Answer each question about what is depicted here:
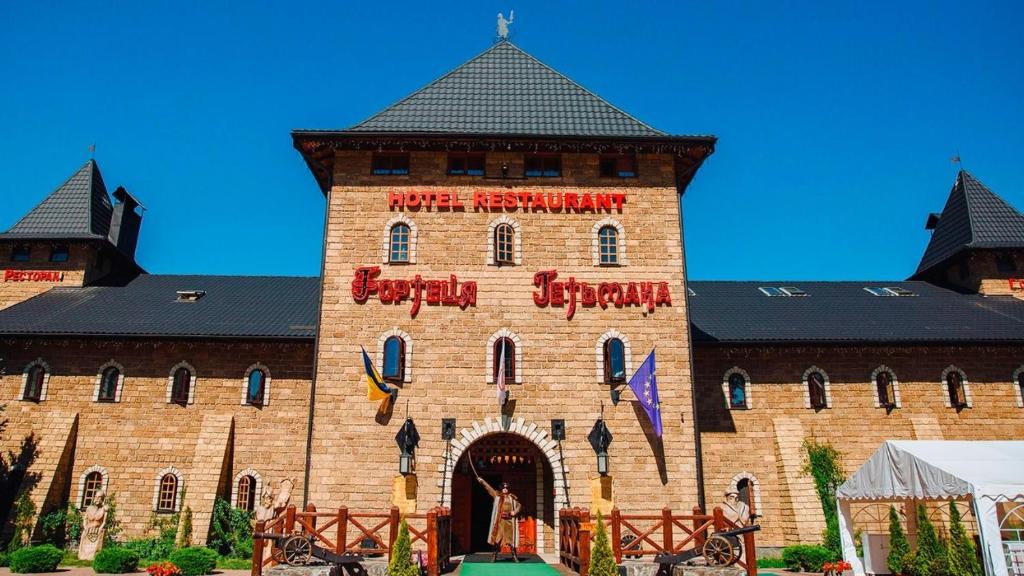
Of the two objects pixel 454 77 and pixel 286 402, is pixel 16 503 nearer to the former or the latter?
pixel 286 402

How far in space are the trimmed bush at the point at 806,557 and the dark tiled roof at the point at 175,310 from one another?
16.2 meters

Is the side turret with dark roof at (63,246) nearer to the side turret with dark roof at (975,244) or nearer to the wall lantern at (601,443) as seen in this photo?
the wall lantern at (601,443)

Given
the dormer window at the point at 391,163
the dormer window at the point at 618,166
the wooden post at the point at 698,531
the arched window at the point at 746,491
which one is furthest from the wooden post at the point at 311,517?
the arched window at the point at 746,491

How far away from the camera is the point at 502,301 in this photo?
19.2 meters

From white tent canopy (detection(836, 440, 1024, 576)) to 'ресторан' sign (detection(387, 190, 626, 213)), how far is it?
9.43 m

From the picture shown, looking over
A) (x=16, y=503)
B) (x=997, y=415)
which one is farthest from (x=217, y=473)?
(x=997, y=415)

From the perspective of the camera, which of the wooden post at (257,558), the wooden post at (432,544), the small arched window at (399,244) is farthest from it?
the small arched window at (399,244)

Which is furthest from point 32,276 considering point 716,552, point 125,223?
point 716,552

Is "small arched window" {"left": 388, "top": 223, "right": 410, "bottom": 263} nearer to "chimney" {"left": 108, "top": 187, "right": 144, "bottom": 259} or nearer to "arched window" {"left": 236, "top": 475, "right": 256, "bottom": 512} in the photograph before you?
"arched window" {"left": 236, "top": 475, "right": 256, "bottom": 512}

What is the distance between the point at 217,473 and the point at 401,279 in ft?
30.3

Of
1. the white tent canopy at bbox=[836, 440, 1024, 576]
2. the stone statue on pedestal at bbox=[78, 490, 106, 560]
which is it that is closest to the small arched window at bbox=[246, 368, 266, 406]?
the stone statue on pedestal at bbox=[78, 490, 106, 560]

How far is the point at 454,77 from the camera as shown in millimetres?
23188

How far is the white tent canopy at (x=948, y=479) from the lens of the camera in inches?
521

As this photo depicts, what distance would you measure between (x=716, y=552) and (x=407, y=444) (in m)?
7.77
